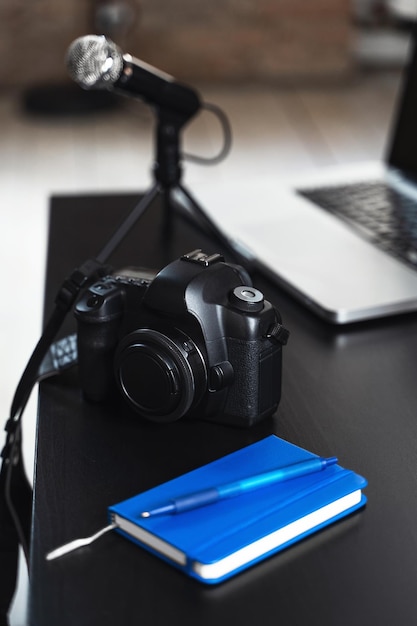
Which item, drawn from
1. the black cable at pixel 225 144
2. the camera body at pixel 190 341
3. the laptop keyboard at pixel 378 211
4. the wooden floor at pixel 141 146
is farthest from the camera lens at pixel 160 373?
the wooden floor at pixel 141 146

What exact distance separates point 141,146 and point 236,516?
3.15 metres

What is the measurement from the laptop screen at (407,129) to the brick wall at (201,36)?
2804mm

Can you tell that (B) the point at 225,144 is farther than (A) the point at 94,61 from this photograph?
Yes

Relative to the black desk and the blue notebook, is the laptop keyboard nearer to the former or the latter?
the black desk

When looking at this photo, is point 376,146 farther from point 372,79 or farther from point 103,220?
point 103,220

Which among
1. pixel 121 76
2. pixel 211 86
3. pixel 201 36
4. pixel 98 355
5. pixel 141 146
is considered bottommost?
pixel 141 146

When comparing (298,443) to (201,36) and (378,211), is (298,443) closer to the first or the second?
(378,211)

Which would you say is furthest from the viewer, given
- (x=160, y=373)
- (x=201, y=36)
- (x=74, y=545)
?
(x=201, y=36)

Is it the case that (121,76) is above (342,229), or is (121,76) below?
above

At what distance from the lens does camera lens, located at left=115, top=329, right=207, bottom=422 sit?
0.75m

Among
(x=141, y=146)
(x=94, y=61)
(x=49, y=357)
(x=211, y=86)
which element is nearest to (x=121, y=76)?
(x=94, y=61)

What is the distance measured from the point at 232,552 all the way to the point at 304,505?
0.25 ft

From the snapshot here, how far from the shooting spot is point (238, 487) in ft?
2.20

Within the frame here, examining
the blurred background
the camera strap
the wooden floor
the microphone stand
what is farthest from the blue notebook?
the blurred background
